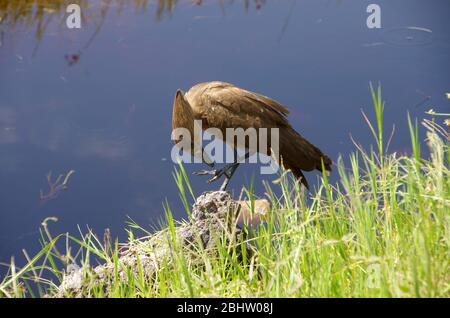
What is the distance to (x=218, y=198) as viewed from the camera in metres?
2.31

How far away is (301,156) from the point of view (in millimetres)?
2861

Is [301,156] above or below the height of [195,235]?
above

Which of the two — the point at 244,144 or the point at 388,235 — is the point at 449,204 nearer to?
the point at 388,235

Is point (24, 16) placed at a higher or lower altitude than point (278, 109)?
higher

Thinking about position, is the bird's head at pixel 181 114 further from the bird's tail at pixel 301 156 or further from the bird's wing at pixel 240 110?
the bird's tail at pixel 301 156

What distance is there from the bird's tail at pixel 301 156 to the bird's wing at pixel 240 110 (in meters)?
0.14

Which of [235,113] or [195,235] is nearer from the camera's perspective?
[195,235]

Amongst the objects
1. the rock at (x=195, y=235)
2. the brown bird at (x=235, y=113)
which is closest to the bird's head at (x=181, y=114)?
the brown bird at (x=235, y=113)

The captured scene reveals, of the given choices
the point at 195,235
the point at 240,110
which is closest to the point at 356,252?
the point at 195,235

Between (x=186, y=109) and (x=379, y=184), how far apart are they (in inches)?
43.3

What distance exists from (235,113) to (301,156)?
1.29 feet

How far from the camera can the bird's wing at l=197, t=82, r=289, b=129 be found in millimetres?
3016

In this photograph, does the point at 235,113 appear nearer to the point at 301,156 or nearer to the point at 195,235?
the point at 301,156
